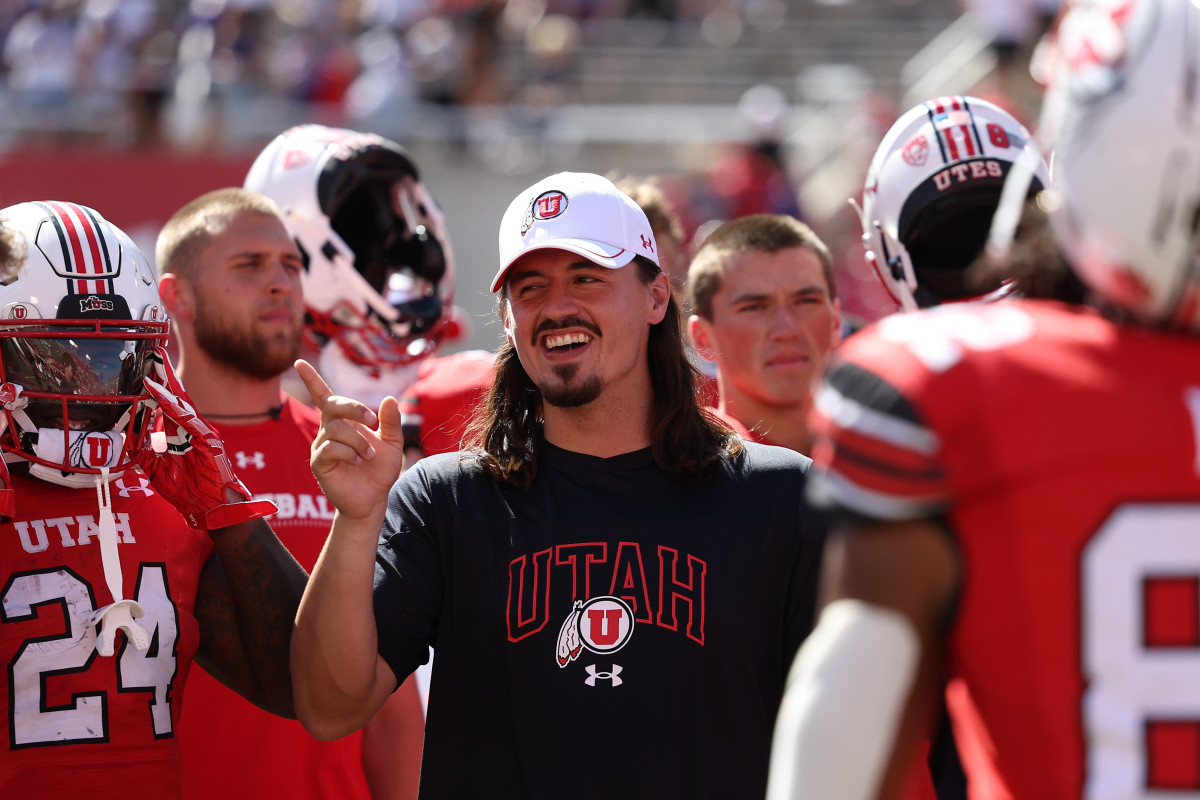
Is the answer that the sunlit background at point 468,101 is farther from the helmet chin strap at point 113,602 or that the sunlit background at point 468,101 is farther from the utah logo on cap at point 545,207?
the helmet chin strap at point 113,602

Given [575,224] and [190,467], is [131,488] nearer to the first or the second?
[190,467]

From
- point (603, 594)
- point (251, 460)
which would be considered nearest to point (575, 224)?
point (603, 594)

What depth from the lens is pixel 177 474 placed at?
283cm

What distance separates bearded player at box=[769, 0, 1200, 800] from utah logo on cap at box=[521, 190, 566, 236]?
130 cm

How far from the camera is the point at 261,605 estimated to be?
2.77 metres

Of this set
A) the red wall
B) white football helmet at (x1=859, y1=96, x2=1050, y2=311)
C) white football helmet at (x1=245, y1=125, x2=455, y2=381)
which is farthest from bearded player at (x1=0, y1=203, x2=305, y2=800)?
the red wall

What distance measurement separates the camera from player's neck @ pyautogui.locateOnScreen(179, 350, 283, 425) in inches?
147

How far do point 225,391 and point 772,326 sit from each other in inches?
59.6

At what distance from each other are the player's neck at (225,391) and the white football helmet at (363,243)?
78 centimetres

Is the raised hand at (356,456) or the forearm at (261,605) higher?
the raised hand at (356,456)

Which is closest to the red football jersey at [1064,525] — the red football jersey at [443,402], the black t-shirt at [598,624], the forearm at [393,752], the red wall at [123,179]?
the black t-shirt at [598,624]

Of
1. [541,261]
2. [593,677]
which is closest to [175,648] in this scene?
[593,677]

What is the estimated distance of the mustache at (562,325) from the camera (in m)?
2.85

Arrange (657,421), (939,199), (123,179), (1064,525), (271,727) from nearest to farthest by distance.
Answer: (1064,525)
(657,421)
(939,199)
(271,727)
(123,179)
